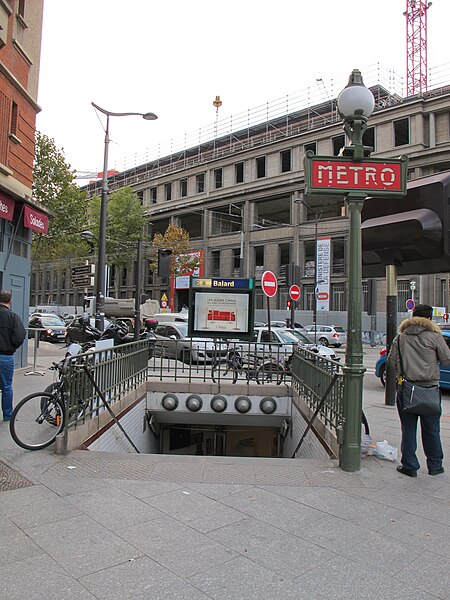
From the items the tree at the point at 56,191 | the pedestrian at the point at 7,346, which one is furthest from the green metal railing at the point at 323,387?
the tree at the point at 56,191

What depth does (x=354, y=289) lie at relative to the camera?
17.7ft

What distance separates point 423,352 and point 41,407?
4715mm

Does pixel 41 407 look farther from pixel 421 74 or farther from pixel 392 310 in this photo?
pixel 421 74

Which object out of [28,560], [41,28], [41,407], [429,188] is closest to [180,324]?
[41,28]

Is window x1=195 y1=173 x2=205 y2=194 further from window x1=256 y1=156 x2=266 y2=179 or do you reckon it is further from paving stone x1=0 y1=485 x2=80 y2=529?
paving stone x1=0 y1=485 x2=80 y2=529

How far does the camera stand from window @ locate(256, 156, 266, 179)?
48062 mm

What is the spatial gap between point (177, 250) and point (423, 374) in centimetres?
4371

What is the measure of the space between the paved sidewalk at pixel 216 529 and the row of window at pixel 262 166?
3134 cm

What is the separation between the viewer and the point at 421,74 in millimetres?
53062

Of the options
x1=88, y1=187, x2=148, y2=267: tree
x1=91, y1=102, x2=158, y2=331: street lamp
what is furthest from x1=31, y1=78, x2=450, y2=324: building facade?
x1=91, y1=102, x2=158, y2=331: street lamp

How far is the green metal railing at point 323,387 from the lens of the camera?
572 centimetres

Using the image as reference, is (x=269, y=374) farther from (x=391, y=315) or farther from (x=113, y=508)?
(x=113, y=508)

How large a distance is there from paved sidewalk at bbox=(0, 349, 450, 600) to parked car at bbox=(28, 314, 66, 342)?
23096 mm

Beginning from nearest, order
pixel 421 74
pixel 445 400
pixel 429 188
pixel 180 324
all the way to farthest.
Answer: pixel 429 188 < pixel 445 400 < pixel 180 324 < pixel 421 74
